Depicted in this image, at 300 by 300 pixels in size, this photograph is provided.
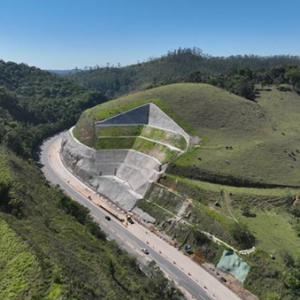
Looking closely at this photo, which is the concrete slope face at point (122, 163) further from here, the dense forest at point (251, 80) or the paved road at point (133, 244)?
the dense forest at point (251, 80)

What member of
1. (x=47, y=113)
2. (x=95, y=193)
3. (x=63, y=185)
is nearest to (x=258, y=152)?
(x=95, y=193)

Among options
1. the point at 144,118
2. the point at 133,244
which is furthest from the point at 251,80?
the point at 133,244

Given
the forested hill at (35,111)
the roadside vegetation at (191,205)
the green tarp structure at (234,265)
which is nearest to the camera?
the roadside vegetation at (191,205)

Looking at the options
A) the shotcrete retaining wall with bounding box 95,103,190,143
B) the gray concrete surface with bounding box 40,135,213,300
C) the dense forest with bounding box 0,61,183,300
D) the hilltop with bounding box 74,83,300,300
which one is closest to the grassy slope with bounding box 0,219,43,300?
the dense forest with bounding box 0,61,183,300

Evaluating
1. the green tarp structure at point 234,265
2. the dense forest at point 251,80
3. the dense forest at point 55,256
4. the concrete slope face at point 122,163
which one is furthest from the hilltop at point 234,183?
the dense forest at point 55,256

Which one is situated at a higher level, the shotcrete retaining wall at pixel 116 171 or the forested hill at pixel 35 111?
the forested hill at pixel 35 111

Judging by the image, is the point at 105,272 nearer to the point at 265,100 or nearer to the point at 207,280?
the point at 207,280

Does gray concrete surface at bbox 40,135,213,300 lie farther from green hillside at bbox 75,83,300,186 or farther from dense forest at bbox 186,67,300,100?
dense forest at bbox 186,67,300,100
